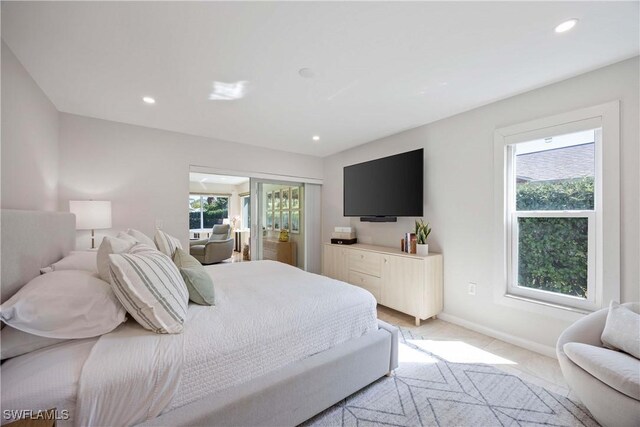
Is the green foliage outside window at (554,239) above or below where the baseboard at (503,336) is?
above

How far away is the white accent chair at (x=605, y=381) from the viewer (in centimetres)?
123

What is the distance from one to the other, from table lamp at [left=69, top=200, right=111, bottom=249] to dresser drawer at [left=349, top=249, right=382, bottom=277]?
2890 millimetres

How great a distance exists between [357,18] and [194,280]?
1.85 metres

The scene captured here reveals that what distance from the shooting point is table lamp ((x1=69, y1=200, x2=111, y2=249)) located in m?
2.48

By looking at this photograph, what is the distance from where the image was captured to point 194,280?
5.25 feet

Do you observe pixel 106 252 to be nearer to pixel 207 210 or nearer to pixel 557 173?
pixel 557 173

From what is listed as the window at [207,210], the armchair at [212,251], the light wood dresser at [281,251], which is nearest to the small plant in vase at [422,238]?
the light wood dresser at [281,251]

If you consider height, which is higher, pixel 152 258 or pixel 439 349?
pixel 152 258

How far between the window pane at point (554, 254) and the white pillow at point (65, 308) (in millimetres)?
3206

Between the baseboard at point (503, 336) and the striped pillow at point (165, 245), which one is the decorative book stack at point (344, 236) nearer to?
the baseboard at point (503, 336)

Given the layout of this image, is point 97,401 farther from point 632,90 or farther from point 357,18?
point 632,90

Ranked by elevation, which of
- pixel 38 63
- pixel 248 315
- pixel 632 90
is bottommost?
pixel 248 315

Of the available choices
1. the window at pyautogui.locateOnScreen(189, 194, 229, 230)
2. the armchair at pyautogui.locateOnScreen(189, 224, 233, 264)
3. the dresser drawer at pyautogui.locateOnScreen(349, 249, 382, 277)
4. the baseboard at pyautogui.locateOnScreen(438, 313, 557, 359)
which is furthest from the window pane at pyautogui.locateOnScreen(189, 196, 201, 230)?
the baseboard at pyautogui.locateOnScreen(438, 313, 557, 359)

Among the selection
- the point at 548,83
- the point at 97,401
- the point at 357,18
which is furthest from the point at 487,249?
the point at 97,401
